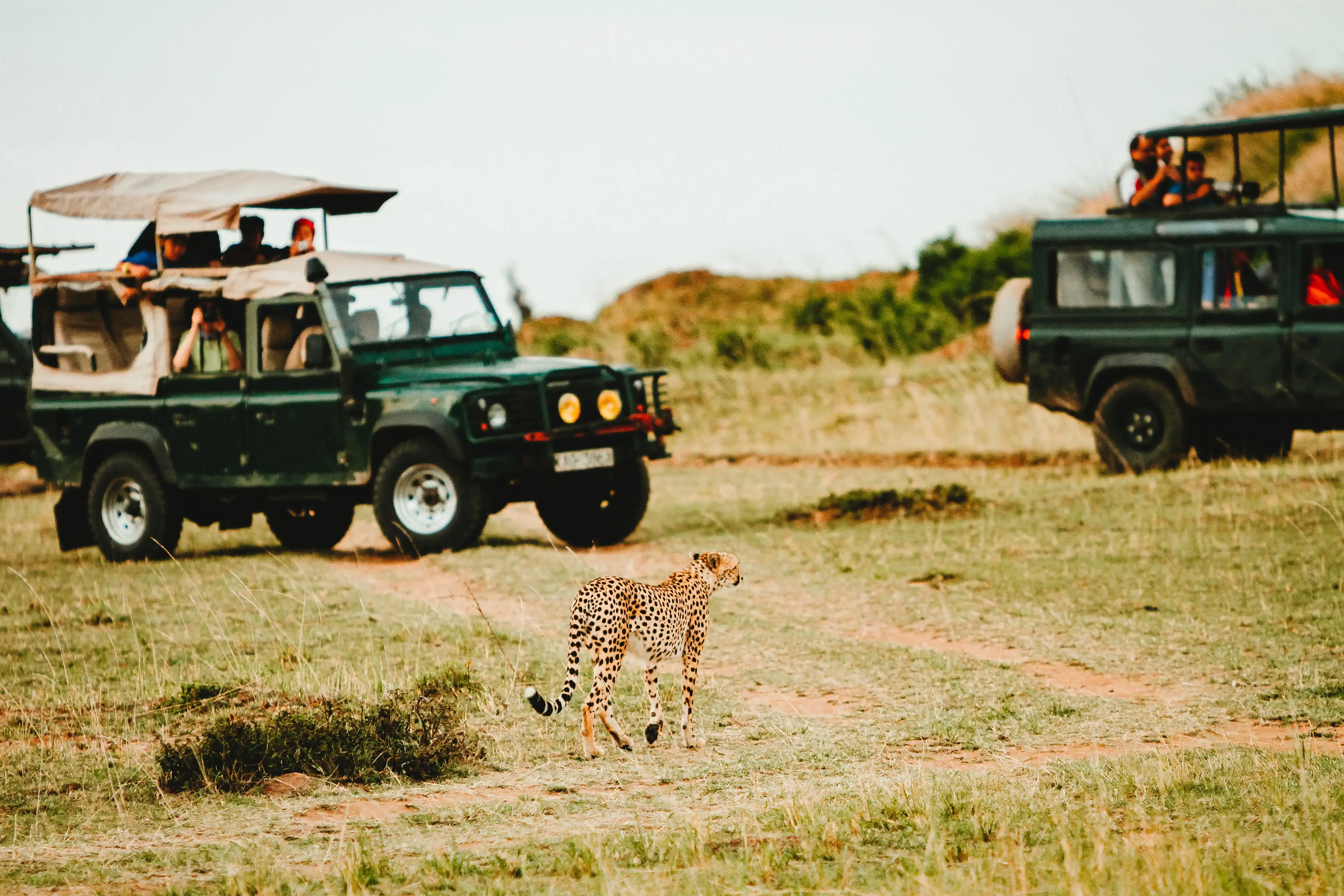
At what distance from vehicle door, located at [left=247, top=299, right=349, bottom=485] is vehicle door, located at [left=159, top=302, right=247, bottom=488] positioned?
5.4 inches

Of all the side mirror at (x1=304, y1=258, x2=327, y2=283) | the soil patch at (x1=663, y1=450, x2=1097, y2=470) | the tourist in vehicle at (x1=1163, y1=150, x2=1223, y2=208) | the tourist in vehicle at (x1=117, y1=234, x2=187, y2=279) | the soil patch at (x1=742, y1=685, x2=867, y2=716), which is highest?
the tourist in vehicle at (x1=1163, y1=150, x2=1223, y2=208)

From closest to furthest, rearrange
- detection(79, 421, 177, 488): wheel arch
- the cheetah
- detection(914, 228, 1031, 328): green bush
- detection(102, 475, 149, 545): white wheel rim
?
the cheetah, detection(79, 421, 177, 488): wheel arch, detection(102, 475, 149, 545): white wheel rim, detection(914, 228, 1031, 328): green bush

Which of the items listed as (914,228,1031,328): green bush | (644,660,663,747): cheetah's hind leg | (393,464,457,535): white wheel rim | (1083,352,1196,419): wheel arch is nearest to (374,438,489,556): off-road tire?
(393,464,457,535): white wheel rim

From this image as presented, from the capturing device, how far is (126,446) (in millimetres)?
14031

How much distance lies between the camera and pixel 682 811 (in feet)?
18.5

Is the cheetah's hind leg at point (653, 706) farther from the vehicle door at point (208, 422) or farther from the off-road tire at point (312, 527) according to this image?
the off-road tire at point (312, 527)

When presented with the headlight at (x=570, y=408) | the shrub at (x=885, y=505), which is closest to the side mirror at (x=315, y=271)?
the headlight at (x=570, y=408)

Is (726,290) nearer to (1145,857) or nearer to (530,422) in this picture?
(530,422)

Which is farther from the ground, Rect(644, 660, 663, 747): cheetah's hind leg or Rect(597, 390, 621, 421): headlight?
Rect(597, 390, 621, 421): headlight

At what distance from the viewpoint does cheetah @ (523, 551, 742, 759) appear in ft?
20.1

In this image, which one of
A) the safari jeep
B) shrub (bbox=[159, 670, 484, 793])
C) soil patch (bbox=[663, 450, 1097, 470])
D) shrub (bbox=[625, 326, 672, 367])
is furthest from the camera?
shrub (bbox=[625, 326, 672, 367])

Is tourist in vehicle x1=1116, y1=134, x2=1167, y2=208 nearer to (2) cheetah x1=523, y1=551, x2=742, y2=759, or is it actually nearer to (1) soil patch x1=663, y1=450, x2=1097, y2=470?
(1) soil patch x1=663, y1=450, x2=1097, y2=470

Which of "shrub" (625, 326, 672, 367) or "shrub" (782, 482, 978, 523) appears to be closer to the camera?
"shrub" (782, 482, 978, 523)

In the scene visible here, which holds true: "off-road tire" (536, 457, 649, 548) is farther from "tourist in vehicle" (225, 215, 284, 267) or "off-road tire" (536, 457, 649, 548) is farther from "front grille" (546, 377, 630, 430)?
"tourist in vehicle" (225, 215, 284, 267)
